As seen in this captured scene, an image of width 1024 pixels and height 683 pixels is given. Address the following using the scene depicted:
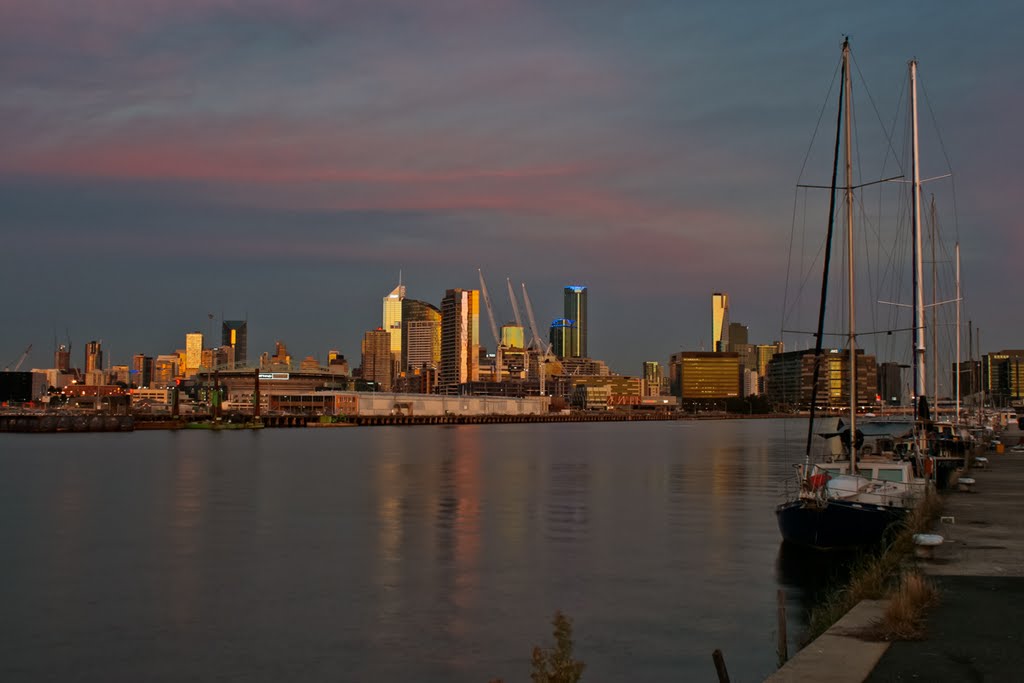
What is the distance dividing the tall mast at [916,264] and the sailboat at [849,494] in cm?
1388

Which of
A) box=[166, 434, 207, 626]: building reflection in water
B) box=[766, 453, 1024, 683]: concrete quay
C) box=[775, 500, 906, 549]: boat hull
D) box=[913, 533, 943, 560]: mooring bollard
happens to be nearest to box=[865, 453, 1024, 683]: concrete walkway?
box=[766, 453, 1024, 683]: concrete quay

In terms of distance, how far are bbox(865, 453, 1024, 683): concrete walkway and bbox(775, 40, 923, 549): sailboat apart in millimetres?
1893

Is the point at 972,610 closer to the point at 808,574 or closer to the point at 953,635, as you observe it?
the point at 953,635

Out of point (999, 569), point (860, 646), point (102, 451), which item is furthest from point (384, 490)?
point (102, 451)

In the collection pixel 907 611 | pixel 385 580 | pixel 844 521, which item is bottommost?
pixel 385 580

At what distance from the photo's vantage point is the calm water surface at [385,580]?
25188mm

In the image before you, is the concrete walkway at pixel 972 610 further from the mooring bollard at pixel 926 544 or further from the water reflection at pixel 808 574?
the water reflection at pixel 808 574

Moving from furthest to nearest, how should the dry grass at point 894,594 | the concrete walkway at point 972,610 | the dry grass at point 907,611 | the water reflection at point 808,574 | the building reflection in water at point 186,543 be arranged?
1. the building reflection in water at point 186,543
2. the water reflection at point 808,574
3. the dry grass at point 894,594
4. the dry grass at point 907,611
5. the concrete walkway at point 972,610

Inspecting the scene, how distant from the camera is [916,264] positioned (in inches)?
2132

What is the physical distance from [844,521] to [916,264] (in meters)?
24.6

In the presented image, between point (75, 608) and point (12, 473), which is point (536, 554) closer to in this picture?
point (75, 608)

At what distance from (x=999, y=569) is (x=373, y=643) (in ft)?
52.1

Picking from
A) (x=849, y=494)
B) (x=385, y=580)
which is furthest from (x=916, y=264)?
(x=385, y=580)

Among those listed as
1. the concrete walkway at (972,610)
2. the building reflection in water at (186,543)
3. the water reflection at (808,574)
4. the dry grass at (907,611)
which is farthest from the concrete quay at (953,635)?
the building reflection in water at (186,543)
